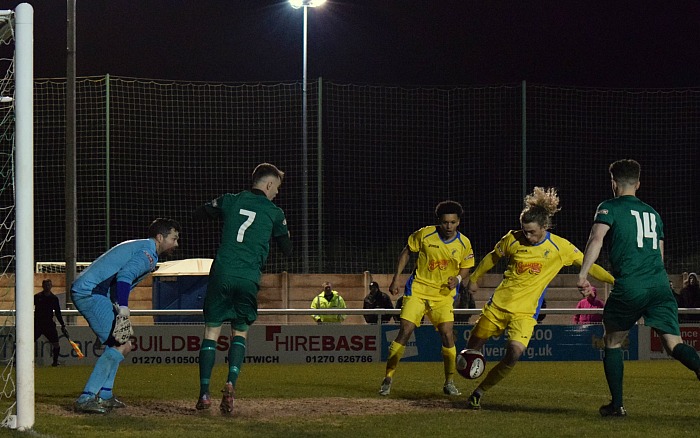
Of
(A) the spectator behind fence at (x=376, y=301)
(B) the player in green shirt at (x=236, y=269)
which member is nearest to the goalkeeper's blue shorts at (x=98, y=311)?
(B) the player in green shirt at (x=236, y=269)

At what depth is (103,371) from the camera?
8.38 meters

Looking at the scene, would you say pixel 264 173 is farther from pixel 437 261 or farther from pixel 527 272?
pixel 437 261

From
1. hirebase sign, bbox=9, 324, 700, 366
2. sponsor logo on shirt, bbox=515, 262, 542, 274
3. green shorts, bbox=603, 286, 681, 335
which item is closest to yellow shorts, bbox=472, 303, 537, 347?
sponsor logo on shirt, bbox=515, 262, 542, 274

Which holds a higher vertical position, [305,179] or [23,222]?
[305,179]

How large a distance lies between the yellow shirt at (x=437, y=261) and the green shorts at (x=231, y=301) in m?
2.52

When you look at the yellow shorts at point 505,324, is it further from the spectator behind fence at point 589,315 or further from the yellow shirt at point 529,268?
the spectator behind fence at point 589,315

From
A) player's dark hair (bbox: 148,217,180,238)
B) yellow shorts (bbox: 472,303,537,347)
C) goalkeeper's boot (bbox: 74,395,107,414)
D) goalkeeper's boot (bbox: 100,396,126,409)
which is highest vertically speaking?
player's dark hair (bbox: 148,217,180,238)

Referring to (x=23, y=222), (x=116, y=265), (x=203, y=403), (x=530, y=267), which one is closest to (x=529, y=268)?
(x=530, y=267)

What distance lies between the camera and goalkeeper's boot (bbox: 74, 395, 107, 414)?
8133mm

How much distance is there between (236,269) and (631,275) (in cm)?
301

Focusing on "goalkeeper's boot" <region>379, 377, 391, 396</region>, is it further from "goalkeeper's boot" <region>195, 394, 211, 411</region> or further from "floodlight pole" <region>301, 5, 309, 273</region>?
"floodlight pole" <region>301, 5, 309, 273</region>

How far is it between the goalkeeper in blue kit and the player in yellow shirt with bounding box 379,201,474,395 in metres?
2.73

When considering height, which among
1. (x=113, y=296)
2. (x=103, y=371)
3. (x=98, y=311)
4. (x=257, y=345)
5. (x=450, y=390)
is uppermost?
(x=113, y=296)

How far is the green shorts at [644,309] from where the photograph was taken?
781 centimetres
